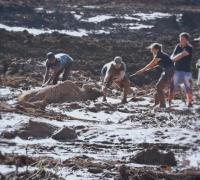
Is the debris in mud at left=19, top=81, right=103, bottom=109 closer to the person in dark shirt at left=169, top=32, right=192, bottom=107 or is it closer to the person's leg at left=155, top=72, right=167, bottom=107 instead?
the person's leg at left=155, top=72, right=167, bottom=107

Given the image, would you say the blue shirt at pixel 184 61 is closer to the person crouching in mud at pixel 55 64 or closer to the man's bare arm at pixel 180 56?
the man's bare arm at pixel 180 56

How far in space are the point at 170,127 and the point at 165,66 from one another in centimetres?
196

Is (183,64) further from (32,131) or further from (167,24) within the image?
(167,24)

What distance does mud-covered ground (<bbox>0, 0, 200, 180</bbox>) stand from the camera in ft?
24.3

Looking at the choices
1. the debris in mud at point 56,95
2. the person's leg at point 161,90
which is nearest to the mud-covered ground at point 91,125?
the person's leg at point 161,90

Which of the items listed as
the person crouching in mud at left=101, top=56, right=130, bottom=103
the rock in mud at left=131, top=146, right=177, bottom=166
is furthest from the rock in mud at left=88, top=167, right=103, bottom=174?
the person crouching in mud at left=101, top=56, right=130, bottom=103

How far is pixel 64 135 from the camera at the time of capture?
933 centimetres

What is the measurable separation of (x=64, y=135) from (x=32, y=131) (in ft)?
1.55

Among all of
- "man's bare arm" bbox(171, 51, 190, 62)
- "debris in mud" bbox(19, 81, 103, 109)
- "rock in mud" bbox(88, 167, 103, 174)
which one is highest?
"man's bare arm" bbox(171, 51, 190, 62)

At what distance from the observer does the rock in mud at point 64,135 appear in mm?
9273

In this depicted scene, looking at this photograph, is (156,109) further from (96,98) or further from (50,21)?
(50,21)

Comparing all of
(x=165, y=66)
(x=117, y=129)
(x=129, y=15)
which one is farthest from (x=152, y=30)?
(x=117, y=129)

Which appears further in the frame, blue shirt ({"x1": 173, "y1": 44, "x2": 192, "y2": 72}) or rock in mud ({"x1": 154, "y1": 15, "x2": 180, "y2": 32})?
rock in mud ({"x1": 154, "y1": 15, "x2": 180, "y2": 32})

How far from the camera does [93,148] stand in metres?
8.84
